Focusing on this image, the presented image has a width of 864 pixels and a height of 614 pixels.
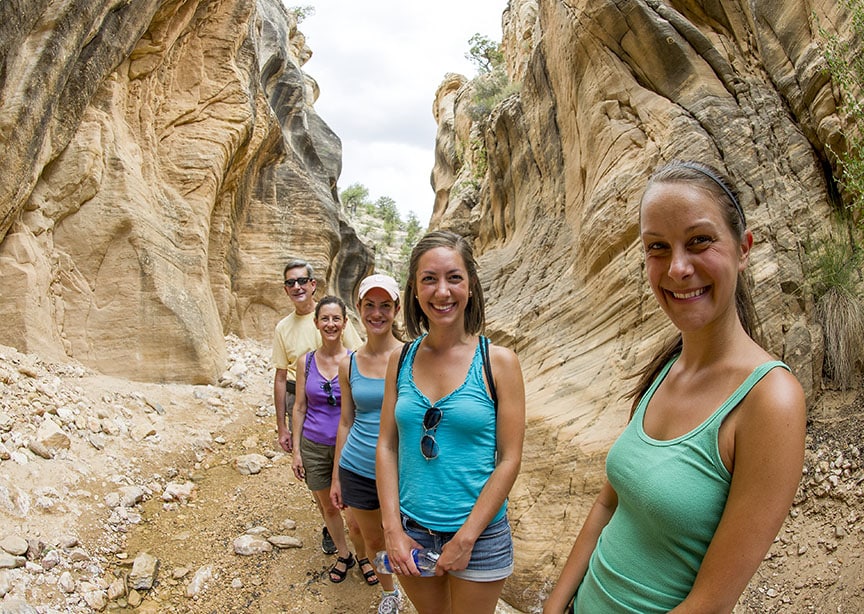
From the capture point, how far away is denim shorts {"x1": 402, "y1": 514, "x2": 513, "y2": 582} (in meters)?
2.17

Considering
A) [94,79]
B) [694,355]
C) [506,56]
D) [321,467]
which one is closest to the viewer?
[694,355]

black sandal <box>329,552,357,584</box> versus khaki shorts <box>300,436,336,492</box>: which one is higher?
khaki shorts <box>300,436,336,492</box>

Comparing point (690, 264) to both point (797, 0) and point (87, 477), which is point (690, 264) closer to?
point (797, 0)

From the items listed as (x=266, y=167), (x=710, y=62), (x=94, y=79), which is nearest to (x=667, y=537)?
(x=710, y=62)

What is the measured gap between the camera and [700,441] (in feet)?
3.97

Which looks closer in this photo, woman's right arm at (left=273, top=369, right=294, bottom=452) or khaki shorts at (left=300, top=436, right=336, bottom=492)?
khaki shorts at (left=300, top=436, right=336, bottom=492)

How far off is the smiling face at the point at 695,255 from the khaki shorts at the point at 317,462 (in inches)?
120

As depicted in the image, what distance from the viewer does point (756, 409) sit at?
1123 mm

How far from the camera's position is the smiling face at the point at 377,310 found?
3205 mm

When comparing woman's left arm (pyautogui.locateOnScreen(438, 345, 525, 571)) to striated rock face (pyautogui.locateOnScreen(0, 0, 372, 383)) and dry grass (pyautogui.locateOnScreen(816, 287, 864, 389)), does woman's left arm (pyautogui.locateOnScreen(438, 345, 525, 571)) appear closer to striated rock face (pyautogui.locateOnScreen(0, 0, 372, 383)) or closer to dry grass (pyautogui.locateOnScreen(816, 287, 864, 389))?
dry grass (pyautogui.locateOnScreen(816, 287, 864, 389))

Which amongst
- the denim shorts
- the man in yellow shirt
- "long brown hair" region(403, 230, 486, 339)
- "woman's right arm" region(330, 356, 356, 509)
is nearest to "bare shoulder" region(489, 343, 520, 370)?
"long brown hair" region(403, 230, 486, 339)

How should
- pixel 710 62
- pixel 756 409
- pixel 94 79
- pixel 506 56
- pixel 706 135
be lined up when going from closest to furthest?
pixel 756 409, pixel 706 135, pixel 710 62, pixel 94 79, pixel 506 56

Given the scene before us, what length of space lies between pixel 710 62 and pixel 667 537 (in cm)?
505

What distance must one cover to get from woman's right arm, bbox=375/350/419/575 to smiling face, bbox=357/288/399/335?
2.63 ft
